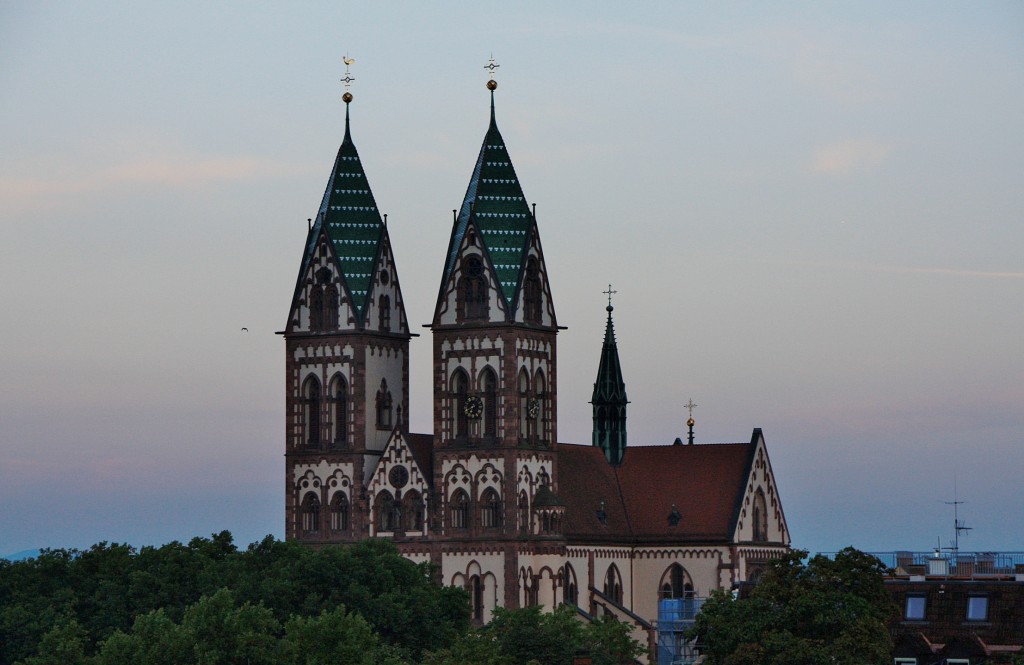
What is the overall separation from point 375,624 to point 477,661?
654 inches

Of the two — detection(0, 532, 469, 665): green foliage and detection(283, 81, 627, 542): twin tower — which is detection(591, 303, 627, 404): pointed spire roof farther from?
detection(0, 532, 469, 665): green foliage

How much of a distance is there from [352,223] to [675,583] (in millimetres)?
22953

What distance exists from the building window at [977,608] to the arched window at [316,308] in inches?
1726

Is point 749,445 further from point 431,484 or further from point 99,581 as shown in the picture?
point 99,581

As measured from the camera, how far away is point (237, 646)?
120m

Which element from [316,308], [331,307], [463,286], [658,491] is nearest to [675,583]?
[658,491]

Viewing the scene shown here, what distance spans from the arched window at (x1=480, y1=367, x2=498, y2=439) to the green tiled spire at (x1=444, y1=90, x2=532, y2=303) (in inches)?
138

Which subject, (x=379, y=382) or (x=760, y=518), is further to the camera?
(x=760, y=518)

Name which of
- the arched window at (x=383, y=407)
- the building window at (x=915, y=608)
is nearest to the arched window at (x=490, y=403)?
the arched window at (x=383, y=407)

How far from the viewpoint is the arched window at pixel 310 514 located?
15025 centimetres

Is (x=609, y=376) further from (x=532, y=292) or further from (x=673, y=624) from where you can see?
(x=673, y=624)

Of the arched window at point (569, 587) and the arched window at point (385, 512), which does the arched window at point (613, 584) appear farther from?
the arched window at point (385, 512)

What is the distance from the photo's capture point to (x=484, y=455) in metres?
146

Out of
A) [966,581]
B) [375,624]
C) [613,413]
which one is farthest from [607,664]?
[613,413]
